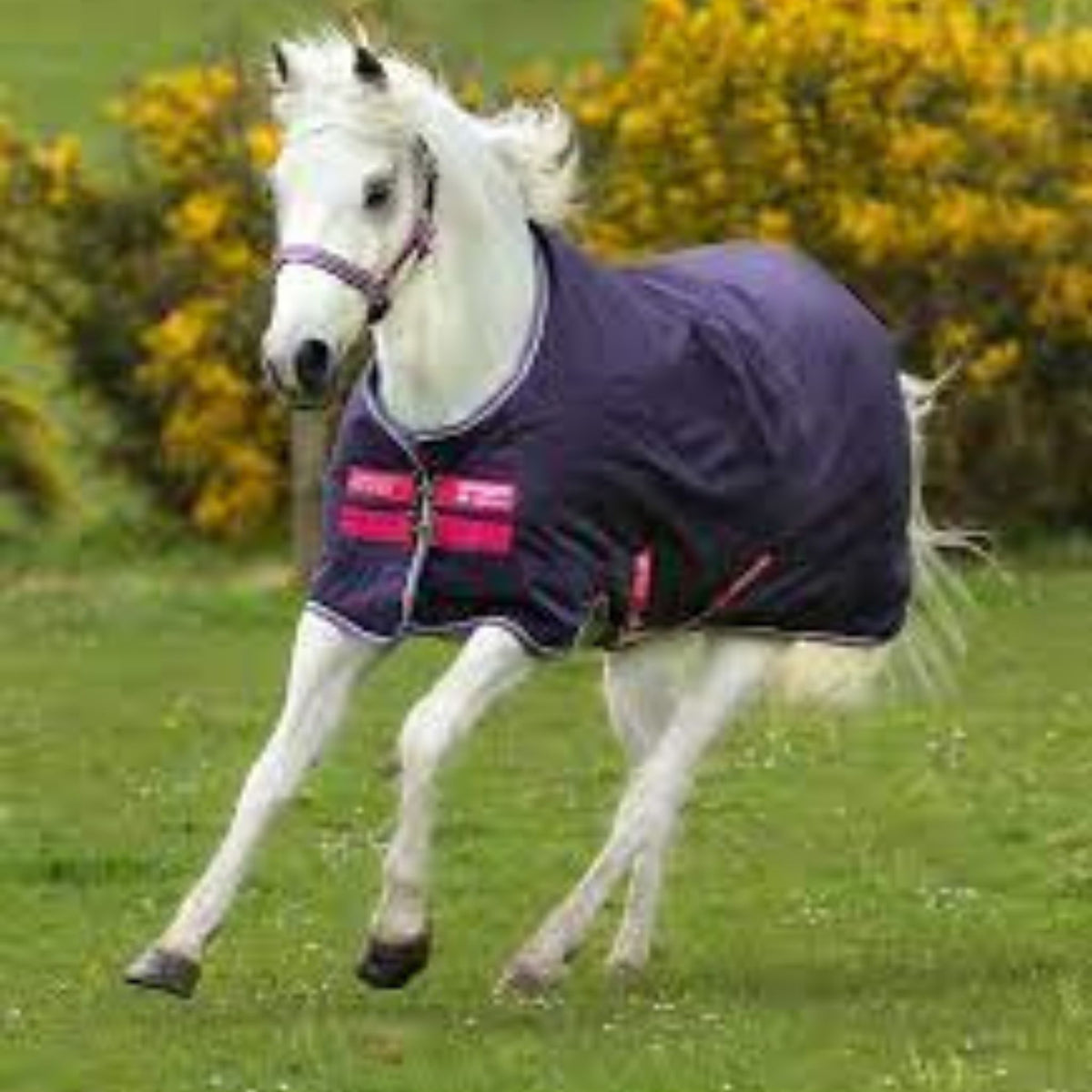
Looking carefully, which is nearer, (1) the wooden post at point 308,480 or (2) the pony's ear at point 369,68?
(2) the pony's ear at point 369,68

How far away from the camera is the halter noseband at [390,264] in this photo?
8297 millimetres

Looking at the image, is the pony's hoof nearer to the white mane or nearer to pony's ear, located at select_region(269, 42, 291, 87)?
the white mane

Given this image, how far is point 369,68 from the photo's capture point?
27.8 ft

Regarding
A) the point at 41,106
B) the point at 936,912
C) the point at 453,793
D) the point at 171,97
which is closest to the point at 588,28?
→ the point at 41,106

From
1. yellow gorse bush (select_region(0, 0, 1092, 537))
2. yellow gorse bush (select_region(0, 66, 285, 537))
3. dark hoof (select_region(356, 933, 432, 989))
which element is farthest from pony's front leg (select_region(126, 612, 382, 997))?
yellow gorse bush (select_region(0, 66, 285, 537))

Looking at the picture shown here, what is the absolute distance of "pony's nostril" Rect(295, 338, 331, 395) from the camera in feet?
26.7

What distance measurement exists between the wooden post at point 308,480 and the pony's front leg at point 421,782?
1093 centimetres

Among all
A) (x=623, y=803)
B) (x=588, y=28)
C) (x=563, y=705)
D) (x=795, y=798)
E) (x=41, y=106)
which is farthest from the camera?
(x=588, y=28)

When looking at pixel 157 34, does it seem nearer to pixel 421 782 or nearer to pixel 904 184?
pixel 904 184

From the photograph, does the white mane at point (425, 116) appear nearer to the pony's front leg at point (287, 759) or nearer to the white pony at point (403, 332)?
the white pony at point (403, 332)

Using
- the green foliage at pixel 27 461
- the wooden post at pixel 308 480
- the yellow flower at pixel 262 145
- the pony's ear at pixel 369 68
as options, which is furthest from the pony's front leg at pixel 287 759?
the green foliage at pixel 27 461

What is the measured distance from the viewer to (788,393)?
31.3ft

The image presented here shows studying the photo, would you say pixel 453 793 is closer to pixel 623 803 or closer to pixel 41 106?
pixel 623 803

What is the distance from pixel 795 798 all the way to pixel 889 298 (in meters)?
9.01
